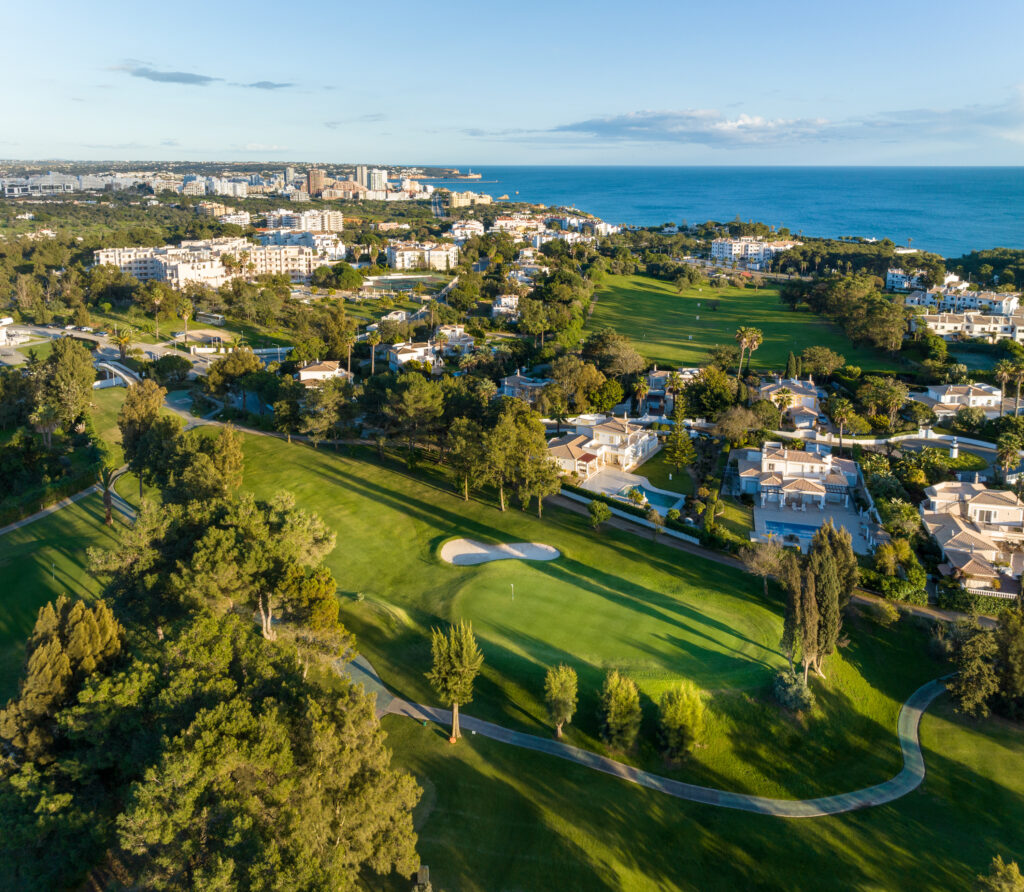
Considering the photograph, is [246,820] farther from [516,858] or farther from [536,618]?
[536,618]

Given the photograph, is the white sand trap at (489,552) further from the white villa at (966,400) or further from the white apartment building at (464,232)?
the white apartment building at (464,232)

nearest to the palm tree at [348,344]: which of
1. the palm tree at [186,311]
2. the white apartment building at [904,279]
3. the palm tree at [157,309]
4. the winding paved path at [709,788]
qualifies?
the palm tree at [186,311]

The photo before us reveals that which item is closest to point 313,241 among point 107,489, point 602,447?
point 107,489

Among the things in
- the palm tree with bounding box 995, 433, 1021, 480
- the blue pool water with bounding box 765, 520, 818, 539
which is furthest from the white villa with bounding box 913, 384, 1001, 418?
the blue pool water with bounding box 765, 520, 818, 539

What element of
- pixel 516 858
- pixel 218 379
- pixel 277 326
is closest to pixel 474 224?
pixel 277 326

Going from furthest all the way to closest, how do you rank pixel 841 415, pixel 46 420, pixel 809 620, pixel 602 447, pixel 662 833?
pixel 46 420
pixel 841 415
pixel 602 447
pixel 809 620
pixel 662 833

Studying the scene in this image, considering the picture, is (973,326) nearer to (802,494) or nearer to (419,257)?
(802,494)
